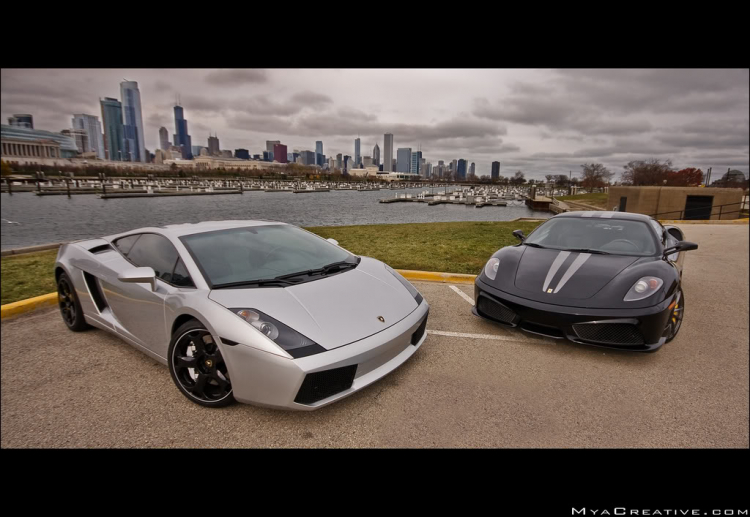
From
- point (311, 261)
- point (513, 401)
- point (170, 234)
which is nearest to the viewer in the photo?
point (513, 401)

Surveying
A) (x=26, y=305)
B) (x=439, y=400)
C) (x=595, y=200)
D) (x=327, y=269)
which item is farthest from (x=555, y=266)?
(x=595, y=200)

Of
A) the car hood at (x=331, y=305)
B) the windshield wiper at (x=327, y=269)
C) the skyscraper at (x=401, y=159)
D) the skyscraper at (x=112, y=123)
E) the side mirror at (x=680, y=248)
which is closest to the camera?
the car hood at (x=331, y=305)

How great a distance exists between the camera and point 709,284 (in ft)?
16.4

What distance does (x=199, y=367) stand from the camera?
221 cm

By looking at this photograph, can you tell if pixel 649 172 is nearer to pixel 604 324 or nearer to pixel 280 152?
pixel 604 324

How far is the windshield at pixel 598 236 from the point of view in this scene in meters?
3.63

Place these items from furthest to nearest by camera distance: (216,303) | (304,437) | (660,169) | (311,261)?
1. (660,169)
2. (311,261)
3. (216,303)
4. (304,437)

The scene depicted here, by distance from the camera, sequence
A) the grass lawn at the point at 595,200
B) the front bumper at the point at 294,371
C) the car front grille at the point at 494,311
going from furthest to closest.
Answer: the grass lawn at the point at 595,200
the car front grille at the point at 494,311
the front bumper at the point at 294,371

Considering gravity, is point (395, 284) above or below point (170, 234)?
below

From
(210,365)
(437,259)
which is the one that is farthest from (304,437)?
(437,259)

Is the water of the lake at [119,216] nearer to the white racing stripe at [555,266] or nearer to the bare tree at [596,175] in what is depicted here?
the white racing stripe at [555,266]

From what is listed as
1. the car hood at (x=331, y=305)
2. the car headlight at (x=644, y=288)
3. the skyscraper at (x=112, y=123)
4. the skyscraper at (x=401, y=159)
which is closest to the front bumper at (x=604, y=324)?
the car headlight at (x=644, y=288)
